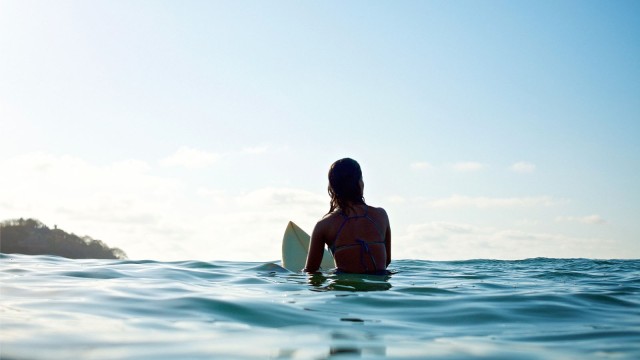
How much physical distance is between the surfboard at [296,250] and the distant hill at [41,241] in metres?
34.4

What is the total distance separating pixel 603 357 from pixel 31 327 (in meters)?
3.22

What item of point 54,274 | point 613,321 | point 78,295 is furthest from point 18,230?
point 613,321

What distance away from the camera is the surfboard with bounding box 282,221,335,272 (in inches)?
349

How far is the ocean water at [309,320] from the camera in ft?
10.9

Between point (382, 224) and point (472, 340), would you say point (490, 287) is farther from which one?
point (472, 340)

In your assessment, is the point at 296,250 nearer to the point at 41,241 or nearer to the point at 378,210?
the point at 378,210

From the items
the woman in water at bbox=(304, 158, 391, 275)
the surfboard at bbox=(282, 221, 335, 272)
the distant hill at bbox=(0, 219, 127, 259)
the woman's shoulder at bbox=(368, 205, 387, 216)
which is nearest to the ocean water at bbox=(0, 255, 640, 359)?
the woman in water at bbox=(304, 158, 391, 275)

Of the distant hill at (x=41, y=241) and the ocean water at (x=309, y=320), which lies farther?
the distant hill at (x=41, y=241)

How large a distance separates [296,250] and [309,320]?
15.8 feet

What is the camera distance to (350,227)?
23.5 ft

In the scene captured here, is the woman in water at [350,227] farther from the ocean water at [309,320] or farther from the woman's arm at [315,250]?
the ocean water at [309,320]

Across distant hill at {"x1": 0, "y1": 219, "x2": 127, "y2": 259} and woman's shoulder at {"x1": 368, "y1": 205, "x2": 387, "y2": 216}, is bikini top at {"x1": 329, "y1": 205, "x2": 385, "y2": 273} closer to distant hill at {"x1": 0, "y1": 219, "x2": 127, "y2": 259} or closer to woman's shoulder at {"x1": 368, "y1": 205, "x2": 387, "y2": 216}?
woman's shoulder at {"x1": 368, "y1": 205, "x2": 387, "y2": 216}

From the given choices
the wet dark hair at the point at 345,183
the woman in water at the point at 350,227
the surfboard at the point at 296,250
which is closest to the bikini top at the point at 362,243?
the woman in water at the point at 350,227

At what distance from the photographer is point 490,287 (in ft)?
24.0
